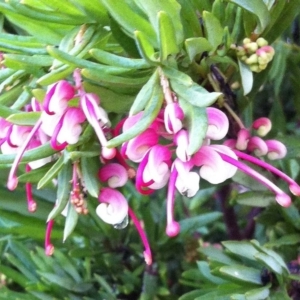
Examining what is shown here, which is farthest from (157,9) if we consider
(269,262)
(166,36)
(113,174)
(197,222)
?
(197,222)

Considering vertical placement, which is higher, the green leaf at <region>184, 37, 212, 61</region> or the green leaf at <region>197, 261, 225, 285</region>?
the green leaf at <region>184, 37, 212, 61</region>

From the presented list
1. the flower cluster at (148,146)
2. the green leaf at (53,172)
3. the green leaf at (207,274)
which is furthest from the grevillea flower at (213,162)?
the green leaf at (207,274)

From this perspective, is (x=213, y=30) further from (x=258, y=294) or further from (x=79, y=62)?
(x=258, y=294)

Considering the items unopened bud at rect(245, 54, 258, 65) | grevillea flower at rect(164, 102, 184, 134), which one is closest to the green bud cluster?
unopened bud at rect(245, 54, 258, 65)

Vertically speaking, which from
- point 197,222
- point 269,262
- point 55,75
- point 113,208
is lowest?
point 197,222

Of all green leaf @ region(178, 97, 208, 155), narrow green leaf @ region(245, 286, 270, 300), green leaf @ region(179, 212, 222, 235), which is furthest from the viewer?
green leaf @ region(179, 212, 222, 235)

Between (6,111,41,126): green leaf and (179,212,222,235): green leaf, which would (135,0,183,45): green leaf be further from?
(179,212,222,235): green leaf

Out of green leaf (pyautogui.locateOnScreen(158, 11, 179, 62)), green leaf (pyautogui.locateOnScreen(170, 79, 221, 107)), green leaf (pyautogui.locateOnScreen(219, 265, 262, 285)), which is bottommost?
green leaf (pyautogui.locateOnScreen(219, 265, 262, 285))
